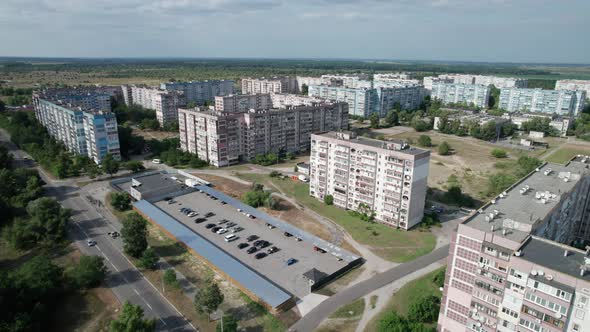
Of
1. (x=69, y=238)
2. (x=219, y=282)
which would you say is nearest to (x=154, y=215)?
(x=69, y=238)

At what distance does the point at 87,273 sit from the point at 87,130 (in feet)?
→ 172

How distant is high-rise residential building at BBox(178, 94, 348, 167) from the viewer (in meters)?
84.9

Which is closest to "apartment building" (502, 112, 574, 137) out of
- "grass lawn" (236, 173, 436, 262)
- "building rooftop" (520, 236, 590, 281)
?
"grass lawn" (236, 173, 436, 262)

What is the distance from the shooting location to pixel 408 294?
40812 mm

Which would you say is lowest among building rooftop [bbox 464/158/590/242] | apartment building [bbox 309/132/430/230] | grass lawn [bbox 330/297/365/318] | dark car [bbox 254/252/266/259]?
grass lawn [bbox 330/297/365/318]

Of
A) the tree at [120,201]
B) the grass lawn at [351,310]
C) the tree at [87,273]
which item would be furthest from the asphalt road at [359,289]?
the tree at [120,201]

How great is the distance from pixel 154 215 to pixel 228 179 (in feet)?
73.0

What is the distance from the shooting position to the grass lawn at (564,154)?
95731mm

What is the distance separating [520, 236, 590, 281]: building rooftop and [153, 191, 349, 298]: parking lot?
73.0 ft

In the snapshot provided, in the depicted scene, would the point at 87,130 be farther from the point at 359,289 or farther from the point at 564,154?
the point at 564,154

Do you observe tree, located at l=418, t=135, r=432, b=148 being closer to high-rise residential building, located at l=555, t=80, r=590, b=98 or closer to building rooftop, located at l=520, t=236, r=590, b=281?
building rooftop, located at l=520, t=236, r=590, b=281

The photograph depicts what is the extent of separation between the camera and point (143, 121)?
120500mm

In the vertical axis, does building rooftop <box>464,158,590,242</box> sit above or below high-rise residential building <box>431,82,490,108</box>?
below

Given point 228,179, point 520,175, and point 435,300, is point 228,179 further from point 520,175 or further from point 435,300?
point 520,175
